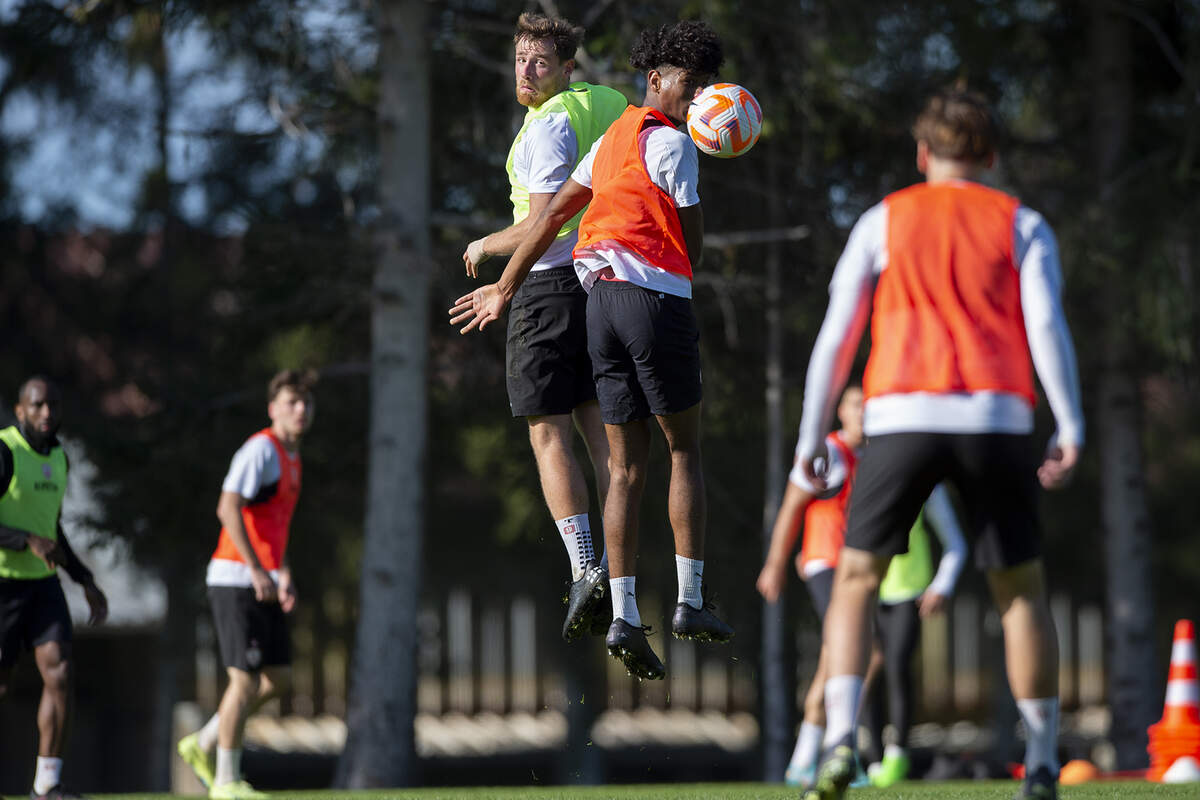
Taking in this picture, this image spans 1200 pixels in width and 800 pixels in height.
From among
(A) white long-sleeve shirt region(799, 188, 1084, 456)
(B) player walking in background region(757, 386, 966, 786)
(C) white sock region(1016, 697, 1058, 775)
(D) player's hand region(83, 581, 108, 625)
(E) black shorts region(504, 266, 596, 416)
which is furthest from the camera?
(B) player walking in background region(757, 386, 966, 786)

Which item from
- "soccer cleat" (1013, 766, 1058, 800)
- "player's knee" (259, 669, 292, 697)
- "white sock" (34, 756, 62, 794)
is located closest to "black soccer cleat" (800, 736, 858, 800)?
"soccer cleat" (1013, 766, 1058, 800)

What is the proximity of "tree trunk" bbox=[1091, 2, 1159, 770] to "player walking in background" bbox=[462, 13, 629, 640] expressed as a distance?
10.1 m

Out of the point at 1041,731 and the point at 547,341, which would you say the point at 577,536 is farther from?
the point at 1041,731

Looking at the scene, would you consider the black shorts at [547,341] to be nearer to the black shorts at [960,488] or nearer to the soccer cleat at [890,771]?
the black shorts at [960,488]

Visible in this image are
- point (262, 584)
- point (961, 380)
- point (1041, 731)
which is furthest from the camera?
point (262, 584)

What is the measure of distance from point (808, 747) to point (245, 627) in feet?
11.4

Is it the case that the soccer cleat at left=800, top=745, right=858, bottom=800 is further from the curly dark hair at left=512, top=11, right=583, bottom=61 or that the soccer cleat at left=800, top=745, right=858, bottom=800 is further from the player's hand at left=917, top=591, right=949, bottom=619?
the player's hand at left=917, top=591, right=949, bottom=619

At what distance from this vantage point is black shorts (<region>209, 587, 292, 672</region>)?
948 centimetres

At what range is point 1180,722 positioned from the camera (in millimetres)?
10492

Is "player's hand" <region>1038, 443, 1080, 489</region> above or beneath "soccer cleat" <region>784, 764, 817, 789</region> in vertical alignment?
above

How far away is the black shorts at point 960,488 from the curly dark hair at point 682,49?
2.39 m

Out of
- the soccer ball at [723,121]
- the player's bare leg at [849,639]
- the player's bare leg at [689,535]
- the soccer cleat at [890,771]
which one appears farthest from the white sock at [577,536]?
the soccer cleat at [890,771]

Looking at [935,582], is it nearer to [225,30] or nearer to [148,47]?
[225,30]

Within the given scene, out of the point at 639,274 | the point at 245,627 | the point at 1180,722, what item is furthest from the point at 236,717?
the point at 1180,722
